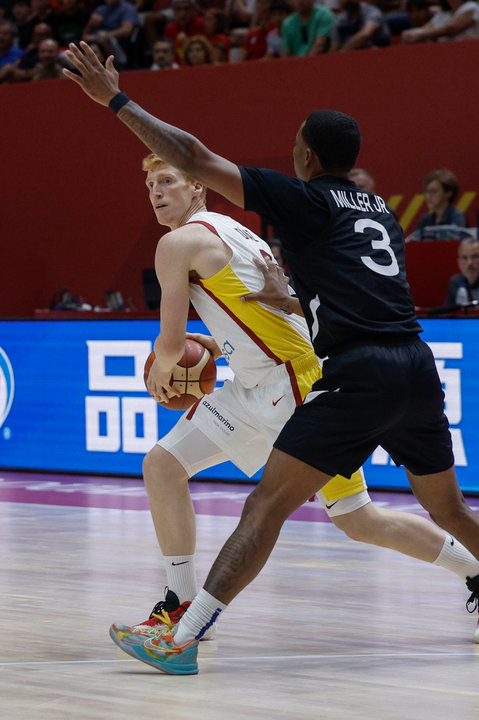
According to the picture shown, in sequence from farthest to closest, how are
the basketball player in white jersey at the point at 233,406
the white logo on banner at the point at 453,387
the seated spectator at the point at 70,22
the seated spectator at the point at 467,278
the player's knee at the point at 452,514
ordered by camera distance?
the seated spectator at the point at 70,22 → the seated spectator at the point at 467,278 → the white logo on banner at the point at 453,387 → the basketball player in white jersey at the point at 233,406 → the player's knee at the point at 452,514

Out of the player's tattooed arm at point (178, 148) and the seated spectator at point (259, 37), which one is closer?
the player's tattooed arm at point (178, 148)

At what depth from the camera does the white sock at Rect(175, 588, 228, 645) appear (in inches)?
154

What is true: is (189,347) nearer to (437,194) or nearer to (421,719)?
(421,719)

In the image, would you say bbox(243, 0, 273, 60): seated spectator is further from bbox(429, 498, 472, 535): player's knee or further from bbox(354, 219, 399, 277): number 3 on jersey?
bbox(429, 498, 472, 535): player's knee

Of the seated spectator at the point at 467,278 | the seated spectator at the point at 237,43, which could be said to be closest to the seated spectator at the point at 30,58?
the seated spectator at the point at 237,43

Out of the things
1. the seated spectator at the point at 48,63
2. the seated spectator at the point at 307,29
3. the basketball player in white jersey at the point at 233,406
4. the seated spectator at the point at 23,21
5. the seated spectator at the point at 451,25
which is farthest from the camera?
the seated spectator at the point at 23,21

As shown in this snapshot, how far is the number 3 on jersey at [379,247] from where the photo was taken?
3.98 metres

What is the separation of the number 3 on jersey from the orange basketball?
3.98ft

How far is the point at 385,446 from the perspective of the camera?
13.9ft

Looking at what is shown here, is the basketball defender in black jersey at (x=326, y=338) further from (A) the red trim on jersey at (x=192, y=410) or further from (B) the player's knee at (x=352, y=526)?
(A) the red trim on jersey at (x=192, y=410)

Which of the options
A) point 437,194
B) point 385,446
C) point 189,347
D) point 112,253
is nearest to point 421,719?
point 385,446

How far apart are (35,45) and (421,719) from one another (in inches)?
532

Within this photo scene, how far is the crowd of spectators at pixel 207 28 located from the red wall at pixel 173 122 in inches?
8.9

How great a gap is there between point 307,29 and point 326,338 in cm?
992
